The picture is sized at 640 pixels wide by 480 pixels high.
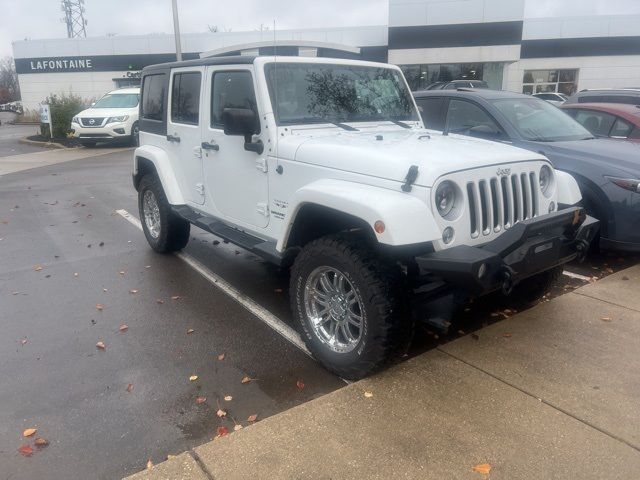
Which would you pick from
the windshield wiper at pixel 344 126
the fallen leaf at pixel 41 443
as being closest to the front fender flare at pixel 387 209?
the windshield wiper at pixel 344 126

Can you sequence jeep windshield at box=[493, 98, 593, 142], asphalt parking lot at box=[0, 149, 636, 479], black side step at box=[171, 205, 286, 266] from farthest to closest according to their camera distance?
jeep windshield at box=[493, 98, 593, 142] < black side step at box=[171, 205, 286, 266] < asphalt parking lot at box=[0, 149, 636, 479]

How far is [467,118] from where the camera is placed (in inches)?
253

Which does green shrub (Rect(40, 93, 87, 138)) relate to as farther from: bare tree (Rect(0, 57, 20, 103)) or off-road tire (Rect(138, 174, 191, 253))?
bare tree (Rect(0, 57, 20, 103))

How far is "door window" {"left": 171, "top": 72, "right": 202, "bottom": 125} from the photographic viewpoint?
5.09 meters

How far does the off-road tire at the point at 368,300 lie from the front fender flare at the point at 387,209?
265 millimetres

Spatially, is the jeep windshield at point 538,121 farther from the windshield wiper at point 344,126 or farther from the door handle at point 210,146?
the door handle at point 210,146

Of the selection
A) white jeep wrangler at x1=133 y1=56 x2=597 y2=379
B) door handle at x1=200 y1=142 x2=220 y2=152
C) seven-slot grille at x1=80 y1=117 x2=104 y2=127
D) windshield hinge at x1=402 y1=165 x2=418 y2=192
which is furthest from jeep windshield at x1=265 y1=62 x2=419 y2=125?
seven-slot grille at x1=80 y1=117 x2=104 y2=127

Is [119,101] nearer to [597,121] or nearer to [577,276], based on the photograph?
[597,121]

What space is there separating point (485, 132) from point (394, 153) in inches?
109

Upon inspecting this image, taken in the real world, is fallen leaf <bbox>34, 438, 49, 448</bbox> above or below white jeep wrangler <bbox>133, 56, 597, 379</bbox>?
below

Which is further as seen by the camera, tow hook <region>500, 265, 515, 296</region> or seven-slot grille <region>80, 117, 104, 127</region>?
seven-slot grille <region>80, 117, 104, 127</region>

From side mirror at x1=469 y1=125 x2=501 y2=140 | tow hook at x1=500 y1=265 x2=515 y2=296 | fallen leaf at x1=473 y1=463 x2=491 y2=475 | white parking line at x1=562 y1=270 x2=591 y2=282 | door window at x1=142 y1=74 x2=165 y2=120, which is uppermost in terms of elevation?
door window at x1=142 y1=74 x2=165 y2=120

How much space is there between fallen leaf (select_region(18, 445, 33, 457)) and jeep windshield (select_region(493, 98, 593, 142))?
538 cm

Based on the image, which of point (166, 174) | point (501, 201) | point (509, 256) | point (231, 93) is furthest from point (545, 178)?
point (166, 174)
